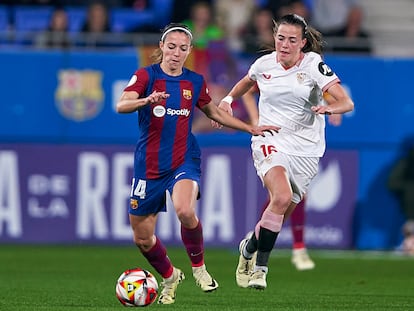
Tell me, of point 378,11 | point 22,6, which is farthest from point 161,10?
point 378,11

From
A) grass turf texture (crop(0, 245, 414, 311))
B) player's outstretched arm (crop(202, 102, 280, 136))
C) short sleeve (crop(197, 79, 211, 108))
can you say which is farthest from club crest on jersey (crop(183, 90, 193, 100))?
grass turf texture (crop(0, 245, 414, 311))

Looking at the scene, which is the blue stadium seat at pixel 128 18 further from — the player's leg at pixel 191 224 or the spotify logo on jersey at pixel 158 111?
the player's leg at pixel 191 224

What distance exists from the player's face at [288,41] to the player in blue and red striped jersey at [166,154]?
0.99m

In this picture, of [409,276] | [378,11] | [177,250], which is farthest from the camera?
[378,11]

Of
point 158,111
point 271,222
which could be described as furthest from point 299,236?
point 158,111

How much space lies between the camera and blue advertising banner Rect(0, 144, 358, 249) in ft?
58.4

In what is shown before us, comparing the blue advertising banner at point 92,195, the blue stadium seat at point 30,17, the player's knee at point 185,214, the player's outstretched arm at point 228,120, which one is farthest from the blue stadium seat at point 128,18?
the player's knee at point 185,214

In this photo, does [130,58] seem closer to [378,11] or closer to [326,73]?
[378,11]

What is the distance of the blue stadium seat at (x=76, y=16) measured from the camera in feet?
64.5

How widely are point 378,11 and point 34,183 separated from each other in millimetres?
7121

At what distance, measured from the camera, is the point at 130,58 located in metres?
18.0

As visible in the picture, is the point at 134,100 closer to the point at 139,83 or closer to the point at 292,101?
the point at 139,83

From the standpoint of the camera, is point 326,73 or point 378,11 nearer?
point 326,73

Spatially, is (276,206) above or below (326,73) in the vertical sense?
below
